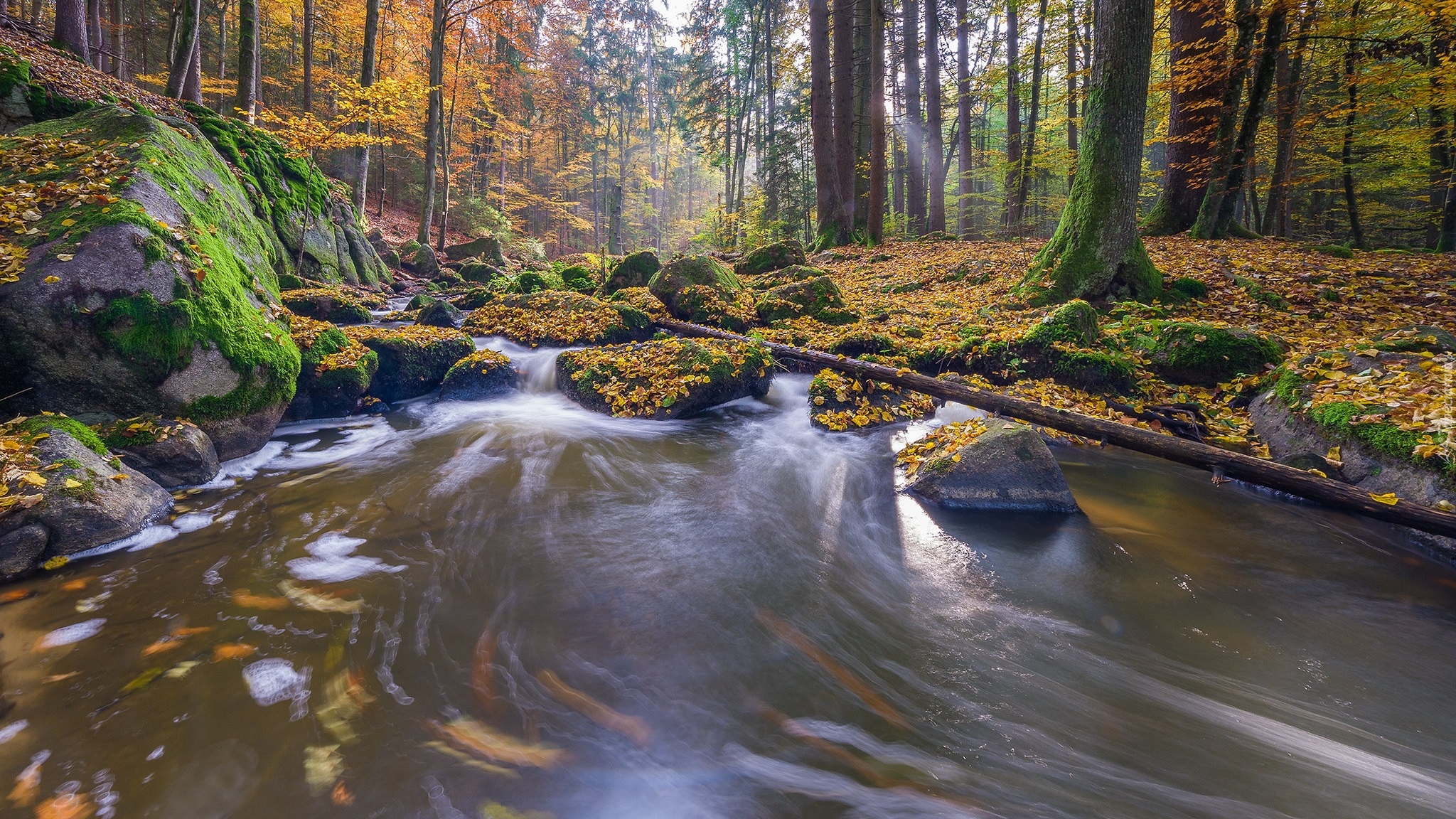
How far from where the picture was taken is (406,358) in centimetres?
752

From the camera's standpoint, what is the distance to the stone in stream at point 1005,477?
432cm

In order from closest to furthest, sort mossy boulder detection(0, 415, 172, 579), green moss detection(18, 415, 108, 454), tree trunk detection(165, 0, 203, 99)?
mossy boulder detection(0, 415, 172, 579), green moss detection(18, 415, 108, 454), tree trunk detection(165, 0, 203, 99)

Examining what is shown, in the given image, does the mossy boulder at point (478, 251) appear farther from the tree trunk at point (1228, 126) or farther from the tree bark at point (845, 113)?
the tree trunk at point (1228, 126)

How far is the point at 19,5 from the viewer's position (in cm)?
1848

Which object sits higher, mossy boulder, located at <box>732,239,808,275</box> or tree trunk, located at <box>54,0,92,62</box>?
tree trunk, located at <box>54,0,92,62</box>

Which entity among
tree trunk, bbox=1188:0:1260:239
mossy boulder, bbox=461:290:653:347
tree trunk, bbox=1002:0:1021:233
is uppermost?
tree trunk, bbox=1002:0:1021:233

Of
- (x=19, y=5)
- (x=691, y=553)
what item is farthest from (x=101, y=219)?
(x=19, y=5)

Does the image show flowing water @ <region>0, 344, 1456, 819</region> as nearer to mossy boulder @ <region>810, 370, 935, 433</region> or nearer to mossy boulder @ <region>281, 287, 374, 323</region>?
mossy boulder @ <region>810, 370, 935, 433</region>

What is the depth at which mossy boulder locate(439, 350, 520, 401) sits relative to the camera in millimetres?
7742

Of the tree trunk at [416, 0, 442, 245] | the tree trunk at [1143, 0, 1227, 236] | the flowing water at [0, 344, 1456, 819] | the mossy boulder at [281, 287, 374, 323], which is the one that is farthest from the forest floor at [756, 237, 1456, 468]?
the tree trunk at [416, 0, 442, 245]

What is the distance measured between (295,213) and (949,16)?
20910mm

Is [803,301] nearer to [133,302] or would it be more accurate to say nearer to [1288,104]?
[133,302]

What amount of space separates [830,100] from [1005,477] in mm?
14360

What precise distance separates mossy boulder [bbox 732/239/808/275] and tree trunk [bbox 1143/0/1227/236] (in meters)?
7.39
